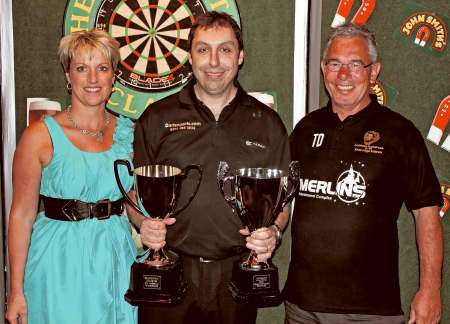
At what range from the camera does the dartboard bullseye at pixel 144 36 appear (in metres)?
2.90

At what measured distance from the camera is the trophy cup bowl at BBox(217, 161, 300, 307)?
6.72 ft

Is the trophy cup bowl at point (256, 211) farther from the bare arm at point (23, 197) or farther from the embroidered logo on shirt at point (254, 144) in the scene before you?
the bare arm at point (23, 197)

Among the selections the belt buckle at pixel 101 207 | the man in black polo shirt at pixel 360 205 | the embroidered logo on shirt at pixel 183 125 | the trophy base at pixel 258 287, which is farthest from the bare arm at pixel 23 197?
the man in black polo shirt at pixel 360 205

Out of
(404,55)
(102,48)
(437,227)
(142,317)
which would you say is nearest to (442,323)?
(437,227)

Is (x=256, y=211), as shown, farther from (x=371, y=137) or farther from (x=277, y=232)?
(x=371, y=137)

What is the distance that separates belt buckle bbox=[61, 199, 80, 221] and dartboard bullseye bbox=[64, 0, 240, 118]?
2.86 ft

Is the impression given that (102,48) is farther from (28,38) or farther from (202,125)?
(28,38)

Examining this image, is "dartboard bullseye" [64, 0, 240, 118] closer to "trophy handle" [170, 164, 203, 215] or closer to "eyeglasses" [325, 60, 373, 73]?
"eyeglasses" [325, 60, 373, 73]

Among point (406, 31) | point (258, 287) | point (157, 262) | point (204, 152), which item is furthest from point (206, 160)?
point (406, 31)

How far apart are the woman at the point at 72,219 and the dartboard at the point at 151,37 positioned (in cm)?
60

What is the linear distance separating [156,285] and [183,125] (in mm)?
718

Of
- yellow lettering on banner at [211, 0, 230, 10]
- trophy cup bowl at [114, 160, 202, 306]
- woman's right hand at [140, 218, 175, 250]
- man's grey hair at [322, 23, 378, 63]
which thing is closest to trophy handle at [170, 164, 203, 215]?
trophy cup bowl at [114, 160, 202, 306]

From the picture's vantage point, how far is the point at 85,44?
90.1 inches

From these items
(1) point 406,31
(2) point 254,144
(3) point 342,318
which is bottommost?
(3) point 342,318
